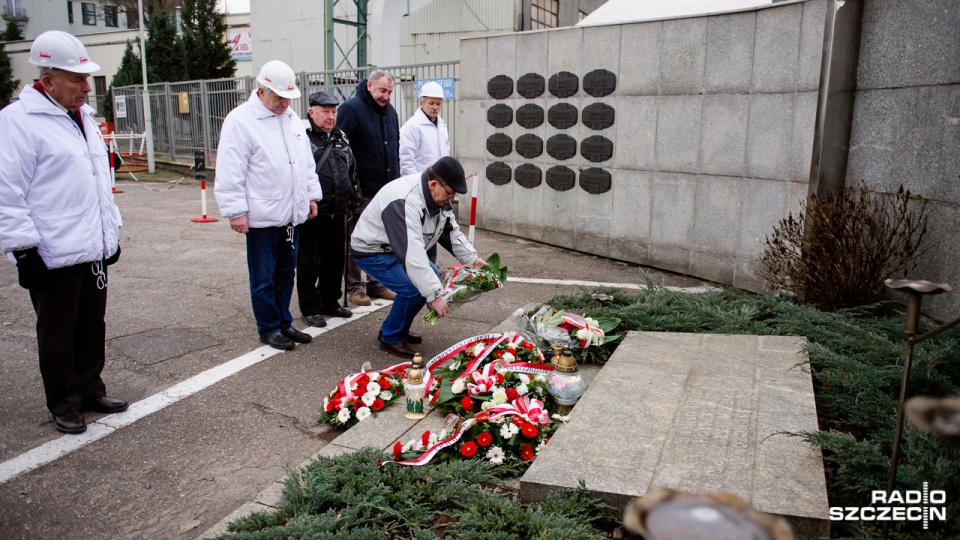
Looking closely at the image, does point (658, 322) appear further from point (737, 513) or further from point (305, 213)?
point (737, 513)

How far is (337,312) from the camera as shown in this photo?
6.64 m

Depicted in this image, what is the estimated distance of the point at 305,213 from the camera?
577 centimetres

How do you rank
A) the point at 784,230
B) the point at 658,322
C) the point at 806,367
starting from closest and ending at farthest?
the point at 806,367
the point at 658,322
the point at 784,230

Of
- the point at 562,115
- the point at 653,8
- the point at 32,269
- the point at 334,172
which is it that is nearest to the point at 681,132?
the point at 562,115

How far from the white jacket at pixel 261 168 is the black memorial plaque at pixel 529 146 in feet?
14.9

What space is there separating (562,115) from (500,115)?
110cm

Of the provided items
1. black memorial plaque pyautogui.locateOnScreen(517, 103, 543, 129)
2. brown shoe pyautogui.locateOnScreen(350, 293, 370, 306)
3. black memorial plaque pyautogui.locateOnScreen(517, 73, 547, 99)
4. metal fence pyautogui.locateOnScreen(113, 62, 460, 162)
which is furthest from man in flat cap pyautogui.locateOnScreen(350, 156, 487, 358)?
metal fence pyautogui.locateOnScreen(113, 62, 460, 162)

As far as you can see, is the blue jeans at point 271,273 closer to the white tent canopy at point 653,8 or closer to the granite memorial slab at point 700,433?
the granite memorial slab at point 700,433

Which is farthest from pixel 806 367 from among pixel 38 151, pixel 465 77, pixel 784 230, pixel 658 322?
pixel 465 77

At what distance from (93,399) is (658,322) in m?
3.83

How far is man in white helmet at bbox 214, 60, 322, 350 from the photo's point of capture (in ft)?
17.4

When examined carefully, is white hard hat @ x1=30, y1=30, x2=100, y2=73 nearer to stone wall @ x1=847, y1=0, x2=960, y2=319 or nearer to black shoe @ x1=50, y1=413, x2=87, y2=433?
black shoe @ x1=50, y1=413, x2=87, y2=433

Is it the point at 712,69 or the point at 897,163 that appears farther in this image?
the point at 712,69

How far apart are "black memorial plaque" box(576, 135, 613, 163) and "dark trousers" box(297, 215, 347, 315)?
3743 millimetres
